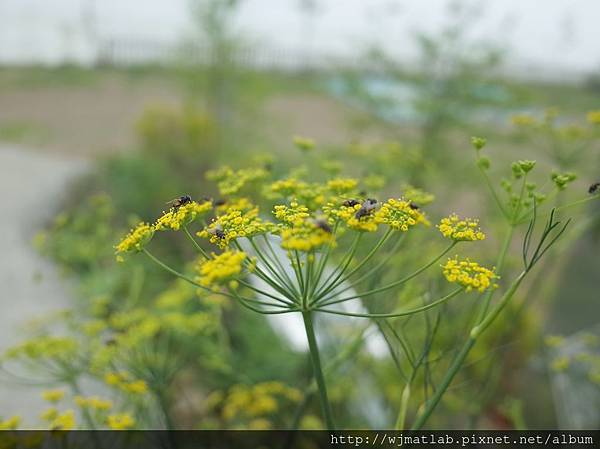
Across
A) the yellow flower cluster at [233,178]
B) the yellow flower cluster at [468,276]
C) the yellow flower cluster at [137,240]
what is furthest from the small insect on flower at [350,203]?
the yellow flower cluster at [137,240]

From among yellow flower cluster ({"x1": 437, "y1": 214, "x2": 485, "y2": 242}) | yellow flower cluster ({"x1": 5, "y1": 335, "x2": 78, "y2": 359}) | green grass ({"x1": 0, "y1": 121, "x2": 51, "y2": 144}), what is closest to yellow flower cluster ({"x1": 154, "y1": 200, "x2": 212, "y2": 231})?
yellow flower cluster ({"x1": 437, "y1": 214, "x2": 485, "y2": 242})

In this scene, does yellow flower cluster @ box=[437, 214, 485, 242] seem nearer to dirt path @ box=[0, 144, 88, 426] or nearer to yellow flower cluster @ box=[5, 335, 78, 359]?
yellow flower cluster @ box=[5, 335, 78, 359]

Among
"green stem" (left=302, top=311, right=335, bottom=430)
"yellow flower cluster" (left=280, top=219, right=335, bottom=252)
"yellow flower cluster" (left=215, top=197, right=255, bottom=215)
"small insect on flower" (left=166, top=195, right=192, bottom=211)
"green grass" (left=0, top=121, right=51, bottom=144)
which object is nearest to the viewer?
"yellow flower cluster" (left=280, top=219, right=335, bottom=252)

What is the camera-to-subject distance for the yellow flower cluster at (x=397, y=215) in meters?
1.19

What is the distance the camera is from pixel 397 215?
124 cm

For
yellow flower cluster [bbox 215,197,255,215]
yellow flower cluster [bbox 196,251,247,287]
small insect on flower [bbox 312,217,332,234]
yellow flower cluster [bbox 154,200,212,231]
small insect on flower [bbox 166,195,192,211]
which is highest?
yellow flower cluster [bbox 215,197,255,215]

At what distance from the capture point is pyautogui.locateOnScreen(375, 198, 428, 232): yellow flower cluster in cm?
119

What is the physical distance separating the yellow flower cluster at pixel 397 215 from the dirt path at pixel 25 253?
2.09 metres

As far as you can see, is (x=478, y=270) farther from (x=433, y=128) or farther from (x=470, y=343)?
(x=433, y=128)

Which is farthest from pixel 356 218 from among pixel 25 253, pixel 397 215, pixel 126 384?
pixel 25 253

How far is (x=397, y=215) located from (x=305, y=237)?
0.91 ft

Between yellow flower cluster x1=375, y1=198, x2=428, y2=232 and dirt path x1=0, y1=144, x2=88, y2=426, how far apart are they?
2.09 metres

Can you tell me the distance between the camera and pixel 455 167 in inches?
226

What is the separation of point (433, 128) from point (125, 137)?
8.65 metres
